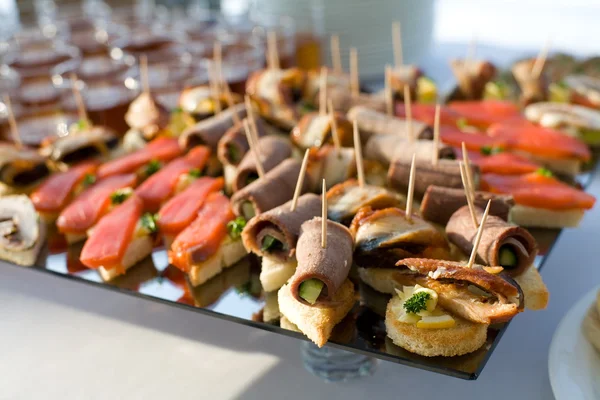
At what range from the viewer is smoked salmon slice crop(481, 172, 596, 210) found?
267 centimetres

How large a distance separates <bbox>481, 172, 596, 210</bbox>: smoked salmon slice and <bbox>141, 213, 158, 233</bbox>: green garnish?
1.40m

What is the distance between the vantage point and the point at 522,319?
2402 mm

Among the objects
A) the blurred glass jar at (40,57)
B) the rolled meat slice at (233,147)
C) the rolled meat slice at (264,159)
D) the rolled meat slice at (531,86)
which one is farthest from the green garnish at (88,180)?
the rolled meat slice at (531,86)

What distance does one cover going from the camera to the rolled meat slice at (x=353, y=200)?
245 centimetres

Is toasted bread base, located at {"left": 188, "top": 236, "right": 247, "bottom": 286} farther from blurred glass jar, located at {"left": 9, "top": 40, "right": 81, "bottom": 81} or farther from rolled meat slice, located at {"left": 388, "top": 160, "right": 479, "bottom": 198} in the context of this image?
blurred glass jar, located at {"left": 9, "top": 40, "right": 81, "bottom": 81}

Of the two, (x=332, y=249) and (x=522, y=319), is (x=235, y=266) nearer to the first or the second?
(x=332, y=249)

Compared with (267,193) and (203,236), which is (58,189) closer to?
(203,236)

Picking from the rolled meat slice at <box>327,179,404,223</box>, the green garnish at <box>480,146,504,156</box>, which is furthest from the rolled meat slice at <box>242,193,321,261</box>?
the green garnish at <box>480,146,504,156</box>

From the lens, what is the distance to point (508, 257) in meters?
2.18

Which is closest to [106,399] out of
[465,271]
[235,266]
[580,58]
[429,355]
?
[235,266]

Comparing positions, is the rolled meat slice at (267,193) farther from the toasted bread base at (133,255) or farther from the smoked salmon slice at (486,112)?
the smoked salmon slice at (486,112)

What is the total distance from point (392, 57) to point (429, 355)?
3283mm

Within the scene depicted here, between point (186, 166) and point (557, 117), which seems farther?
point (557, 117)

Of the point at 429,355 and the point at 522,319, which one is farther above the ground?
the point at 429,355
